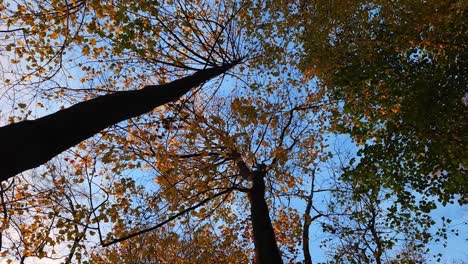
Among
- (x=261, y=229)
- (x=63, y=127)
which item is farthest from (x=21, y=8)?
(x=261, y=229)

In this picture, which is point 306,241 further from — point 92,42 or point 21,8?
point 21,8

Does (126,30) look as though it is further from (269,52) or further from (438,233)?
(438,233)

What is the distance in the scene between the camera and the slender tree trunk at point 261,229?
29.6 ft

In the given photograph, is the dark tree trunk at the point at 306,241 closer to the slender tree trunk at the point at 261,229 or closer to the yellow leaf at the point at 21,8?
the slender tree trunk at the point at 261,229

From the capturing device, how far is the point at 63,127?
4.73 m

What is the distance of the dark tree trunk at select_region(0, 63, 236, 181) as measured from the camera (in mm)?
4109

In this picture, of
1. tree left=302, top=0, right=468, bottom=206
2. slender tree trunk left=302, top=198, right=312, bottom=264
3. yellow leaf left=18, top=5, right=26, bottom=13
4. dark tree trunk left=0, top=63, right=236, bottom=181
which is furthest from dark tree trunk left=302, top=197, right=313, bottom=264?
yellow leaf left=18, top=5, right=26, bottom=13

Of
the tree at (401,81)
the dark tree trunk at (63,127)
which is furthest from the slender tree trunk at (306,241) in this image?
the dark tree trunk at (63,127)

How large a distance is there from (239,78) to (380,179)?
6.07 meters

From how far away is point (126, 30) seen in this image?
8.02 meters

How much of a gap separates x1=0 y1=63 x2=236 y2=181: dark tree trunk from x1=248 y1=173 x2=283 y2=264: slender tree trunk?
4985mm

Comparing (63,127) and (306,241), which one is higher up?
(306,241)

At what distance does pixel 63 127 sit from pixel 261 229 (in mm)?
6532

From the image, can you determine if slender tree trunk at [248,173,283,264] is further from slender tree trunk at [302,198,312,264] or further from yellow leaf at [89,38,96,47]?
yellow leaf at [89,38,96,47]
